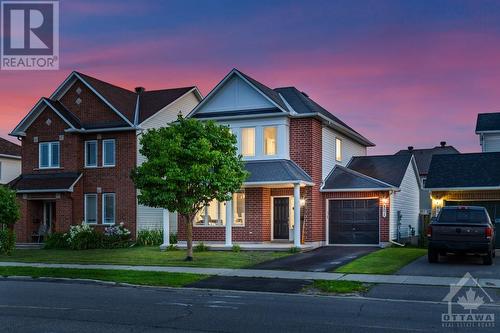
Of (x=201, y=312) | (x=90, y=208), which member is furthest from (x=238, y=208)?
(x=201, y=312)

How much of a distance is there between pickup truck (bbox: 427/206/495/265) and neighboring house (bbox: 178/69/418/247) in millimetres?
6949

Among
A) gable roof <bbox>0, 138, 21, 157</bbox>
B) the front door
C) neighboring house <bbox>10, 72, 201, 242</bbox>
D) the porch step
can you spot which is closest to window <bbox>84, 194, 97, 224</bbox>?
neighboring house <bbox>10, 72, 201, 242</bbox>

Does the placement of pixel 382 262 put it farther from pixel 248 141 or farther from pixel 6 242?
pixel 6 242

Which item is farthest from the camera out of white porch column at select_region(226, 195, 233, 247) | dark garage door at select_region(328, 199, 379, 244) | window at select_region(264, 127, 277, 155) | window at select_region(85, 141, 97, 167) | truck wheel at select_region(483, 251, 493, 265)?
window at select_region(85, 141, 97, 167)

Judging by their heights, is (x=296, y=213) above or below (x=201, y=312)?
above

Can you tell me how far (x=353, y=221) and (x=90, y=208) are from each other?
14768mm

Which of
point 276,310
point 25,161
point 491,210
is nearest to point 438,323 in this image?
point 276,310

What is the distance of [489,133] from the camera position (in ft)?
110

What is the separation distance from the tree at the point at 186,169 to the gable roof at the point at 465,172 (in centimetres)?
962

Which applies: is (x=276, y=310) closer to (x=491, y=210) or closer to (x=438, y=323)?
(x=438, y=323)

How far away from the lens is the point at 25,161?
35.7 m

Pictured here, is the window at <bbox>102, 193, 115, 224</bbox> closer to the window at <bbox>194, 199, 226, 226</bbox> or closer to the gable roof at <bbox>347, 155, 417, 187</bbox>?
the window at <bbox>194, 199, 226, 226</bbox>

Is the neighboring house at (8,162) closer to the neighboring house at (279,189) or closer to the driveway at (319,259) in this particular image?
the neighboring house at (279,189)

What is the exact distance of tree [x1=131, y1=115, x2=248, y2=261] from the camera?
22219 mm
